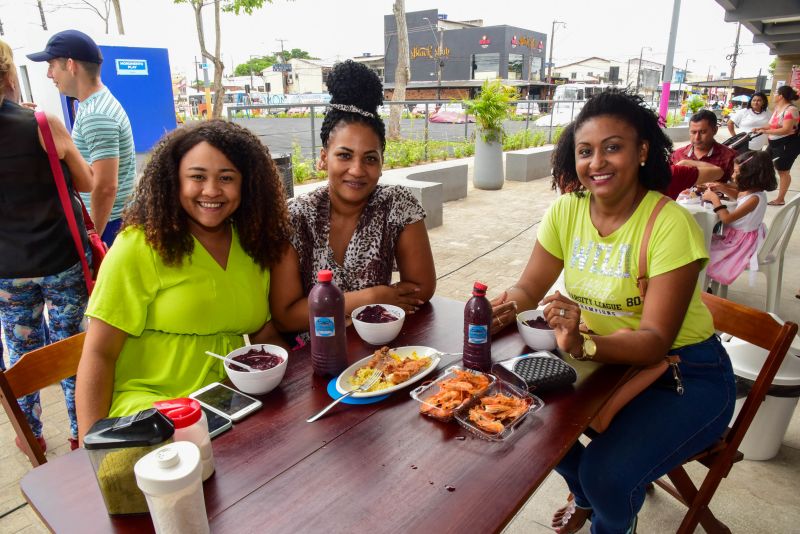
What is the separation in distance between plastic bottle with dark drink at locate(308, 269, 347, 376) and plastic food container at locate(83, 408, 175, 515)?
1.94 ft

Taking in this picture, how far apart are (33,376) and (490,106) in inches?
331

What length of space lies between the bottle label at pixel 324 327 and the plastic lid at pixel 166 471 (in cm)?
68

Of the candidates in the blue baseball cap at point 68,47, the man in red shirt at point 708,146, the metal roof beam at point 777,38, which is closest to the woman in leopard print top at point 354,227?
the blue baseball cap at point 68,47

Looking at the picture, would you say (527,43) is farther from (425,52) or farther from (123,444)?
(123,444)

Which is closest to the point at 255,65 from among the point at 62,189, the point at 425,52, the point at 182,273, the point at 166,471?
the point at 425,52

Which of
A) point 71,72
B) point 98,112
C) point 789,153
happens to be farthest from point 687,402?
point 789,153

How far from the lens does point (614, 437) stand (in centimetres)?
160

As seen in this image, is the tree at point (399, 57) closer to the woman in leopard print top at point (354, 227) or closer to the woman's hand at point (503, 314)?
the woman in leopard print top at point (354, 227)

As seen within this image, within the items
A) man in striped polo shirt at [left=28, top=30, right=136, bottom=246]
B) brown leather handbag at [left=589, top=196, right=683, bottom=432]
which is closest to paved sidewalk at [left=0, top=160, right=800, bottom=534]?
brown leather handbag at [left=589, top=196, right=683, bottom=432]

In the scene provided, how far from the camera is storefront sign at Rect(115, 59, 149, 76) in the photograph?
23.1 feet

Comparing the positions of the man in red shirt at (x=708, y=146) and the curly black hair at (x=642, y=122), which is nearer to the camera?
the curly black hair at (x=642, y=122)

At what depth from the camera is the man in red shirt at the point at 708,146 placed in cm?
417

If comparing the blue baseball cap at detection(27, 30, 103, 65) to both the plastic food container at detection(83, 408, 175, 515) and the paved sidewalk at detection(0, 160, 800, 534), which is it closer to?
the paved sidewalk at detection(0, 160, 800, 534)

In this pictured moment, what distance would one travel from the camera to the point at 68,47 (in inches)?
109
